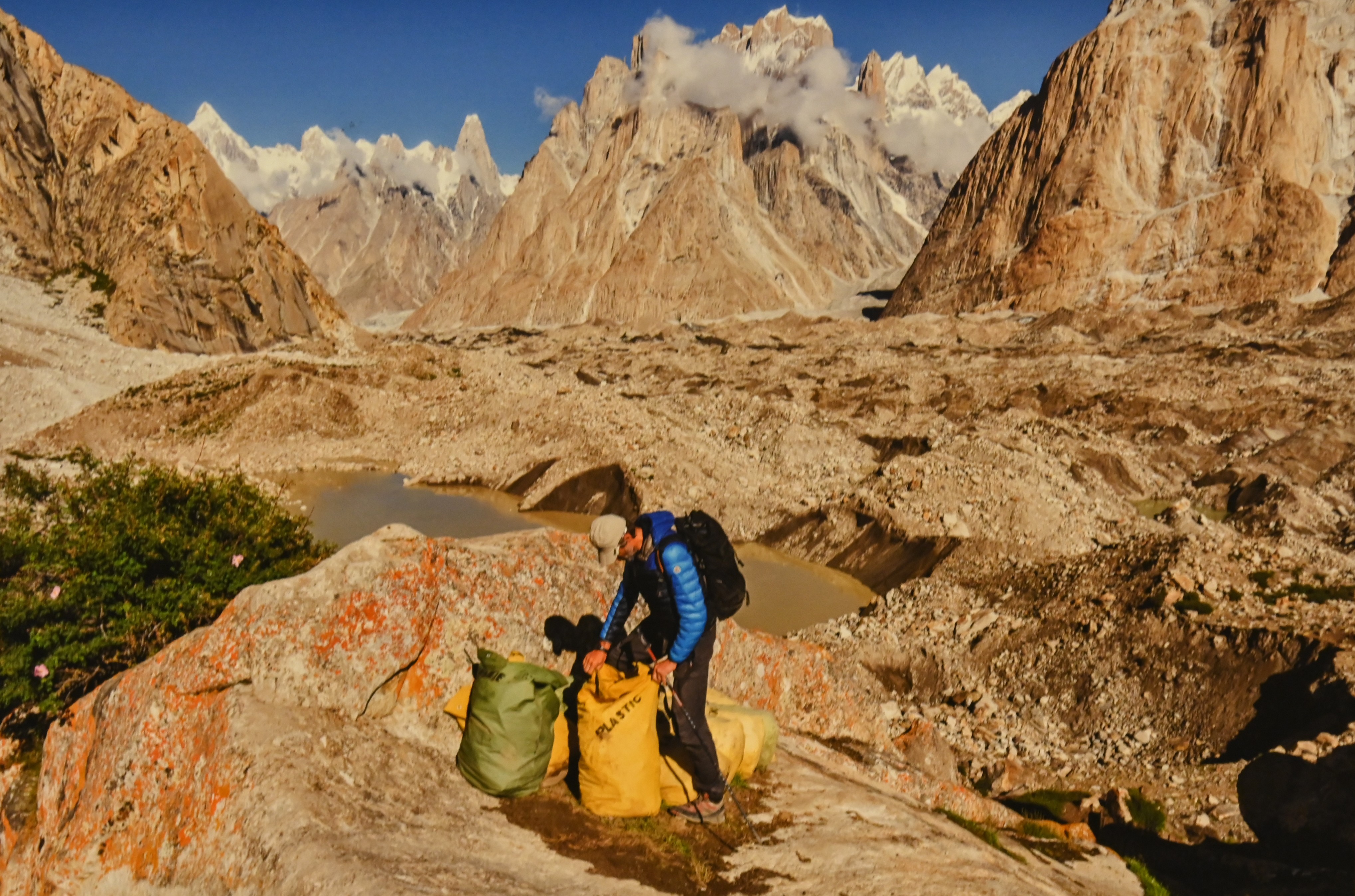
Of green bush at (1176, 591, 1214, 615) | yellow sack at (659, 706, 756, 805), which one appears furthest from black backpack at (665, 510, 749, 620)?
green bush at (1176, 591, 1214, 615)

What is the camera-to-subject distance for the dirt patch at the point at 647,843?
453 cm

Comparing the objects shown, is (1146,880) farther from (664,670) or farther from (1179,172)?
(1179,172)

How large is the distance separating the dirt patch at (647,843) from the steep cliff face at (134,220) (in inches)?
1666

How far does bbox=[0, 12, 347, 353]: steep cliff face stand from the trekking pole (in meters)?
42.6

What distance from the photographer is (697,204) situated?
402 feet

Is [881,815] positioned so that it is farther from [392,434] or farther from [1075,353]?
[1075,353]

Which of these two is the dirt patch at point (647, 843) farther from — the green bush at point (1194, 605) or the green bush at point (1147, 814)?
the green bush at point (1194, 605)

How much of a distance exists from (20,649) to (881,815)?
24.2 ft

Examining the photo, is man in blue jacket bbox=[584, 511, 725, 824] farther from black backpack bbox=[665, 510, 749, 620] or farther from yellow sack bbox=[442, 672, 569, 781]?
yellow sack bbox=[442, 672, 569, 781]

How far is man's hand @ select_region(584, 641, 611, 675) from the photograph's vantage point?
5074 mm

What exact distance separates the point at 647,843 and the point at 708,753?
2.18 ft

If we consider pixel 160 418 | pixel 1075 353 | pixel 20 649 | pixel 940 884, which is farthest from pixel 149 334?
pixel 1075 353

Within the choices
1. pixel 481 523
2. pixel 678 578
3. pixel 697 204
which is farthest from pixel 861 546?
pixel 697 204

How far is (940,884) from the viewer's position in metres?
4.75
